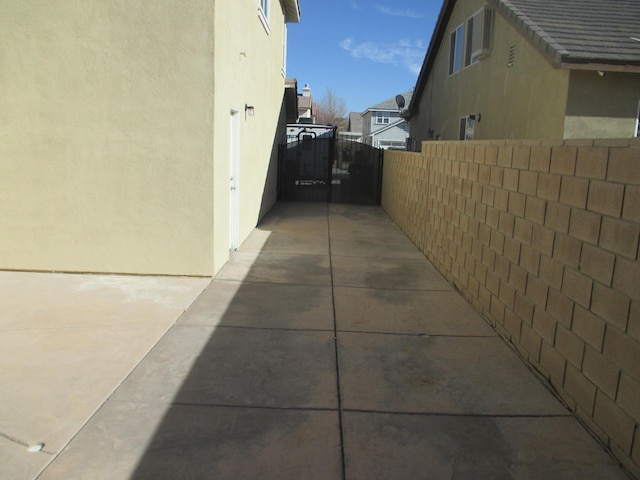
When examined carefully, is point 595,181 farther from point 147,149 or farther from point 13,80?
point 13,80

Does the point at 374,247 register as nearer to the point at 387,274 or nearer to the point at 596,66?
the point at 387,274

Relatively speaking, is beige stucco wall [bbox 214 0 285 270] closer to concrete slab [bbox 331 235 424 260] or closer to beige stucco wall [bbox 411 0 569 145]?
concrete slab [bbox 331 235 424 260]

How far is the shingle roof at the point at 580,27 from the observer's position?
36.5ft

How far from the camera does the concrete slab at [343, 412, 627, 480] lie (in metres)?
3.19

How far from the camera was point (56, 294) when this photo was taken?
639 centimetres

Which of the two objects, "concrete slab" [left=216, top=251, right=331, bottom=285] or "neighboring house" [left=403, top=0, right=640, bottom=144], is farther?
"neighboring house" [left=403, top=0, right=640, bottom=144]

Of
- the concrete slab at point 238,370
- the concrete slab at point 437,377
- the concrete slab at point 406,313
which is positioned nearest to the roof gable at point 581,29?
the concrete slab at point 406,313

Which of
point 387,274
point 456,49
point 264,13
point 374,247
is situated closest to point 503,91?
point 456,49

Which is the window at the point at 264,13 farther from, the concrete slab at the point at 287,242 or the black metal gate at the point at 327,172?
the black metal gate at the point at 327,172

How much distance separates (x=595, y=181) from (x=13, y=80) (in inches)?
267

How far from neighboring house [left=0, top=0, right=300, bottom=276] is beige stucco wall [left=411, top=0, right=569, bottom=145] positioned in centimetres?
790

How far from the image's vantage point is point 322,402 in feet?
13.1

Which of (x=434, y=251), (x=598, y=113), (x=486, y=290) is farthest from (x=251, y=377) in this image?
(x=598, y=113)

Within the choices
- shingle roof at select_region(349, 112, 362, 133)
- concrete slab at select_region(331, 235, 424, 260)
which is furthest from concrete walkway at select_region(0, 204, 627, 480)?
shingle roof at select_region(349, 112, 362, 133)
